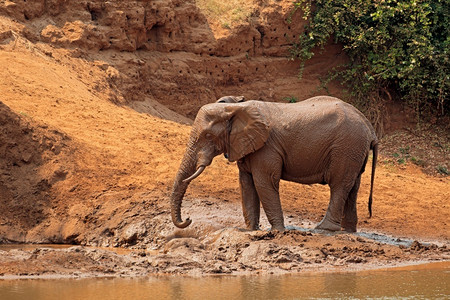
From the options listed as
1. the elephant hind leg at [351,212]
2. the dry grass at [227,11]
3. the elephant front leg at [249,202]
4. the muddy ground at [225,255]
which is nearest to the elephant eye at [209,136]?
the elephant front leg at [249,202]

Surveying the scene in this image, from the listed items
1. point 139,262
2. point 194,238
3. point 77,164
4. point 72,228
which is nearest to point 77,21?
point 77,164

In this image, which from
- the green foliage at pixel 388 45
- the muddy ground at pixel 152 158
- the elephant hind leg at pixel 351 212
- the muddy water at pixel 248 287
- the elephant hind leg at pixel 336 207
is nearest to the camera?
the muddy water at pixel 248 287

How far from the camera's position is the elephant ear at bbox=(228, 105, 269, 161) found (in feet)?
39.7

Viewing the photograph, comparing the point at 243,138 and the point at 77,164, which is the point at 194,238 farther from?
the point at 77,164

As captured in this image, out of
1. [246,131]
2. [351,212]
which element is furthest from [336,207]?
[246,131]

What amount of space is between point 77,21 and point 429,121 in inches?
394

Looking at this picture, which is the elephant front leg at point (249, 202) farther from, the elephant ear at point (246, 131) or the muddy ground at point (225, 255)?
the elephant ear at point (246, 131)

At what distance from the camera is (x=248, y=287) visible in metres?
9.59

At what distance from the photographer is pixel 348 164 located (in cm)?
1236

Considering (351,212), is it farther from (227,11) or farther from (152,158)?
(227,11)

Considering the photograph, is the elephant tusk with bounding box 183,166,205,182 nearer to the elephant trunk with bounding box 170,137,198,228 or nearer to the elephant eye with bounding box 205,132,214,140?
the elephant trunk with bounding box 170,137,198,228

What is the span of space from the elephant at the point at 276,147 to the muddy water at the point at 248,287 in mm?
2140

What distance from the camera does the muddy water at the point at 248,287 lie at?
9.10 metres

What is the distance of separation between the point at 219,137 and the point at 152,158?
3.88 meters
